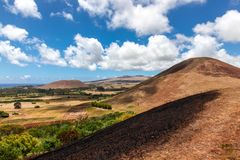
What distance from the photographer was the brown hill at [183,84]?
110 meters

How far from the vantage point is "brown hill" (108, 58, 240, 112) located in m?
110

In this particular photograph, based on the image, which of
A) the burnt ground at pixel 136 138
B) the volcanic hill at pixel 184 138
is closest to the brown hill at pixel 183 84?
the burnt ground at pixel 136 138

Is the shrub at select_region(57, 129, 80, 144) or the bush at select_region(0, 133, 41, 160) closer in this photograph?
the bush at select_region(0, 133, 41, 160)

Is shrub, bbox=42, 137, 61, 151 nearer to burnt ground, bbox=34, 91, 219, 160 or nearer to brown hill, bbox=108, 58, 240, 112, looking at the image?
burnt ground, bbox=34, 91, 219, 160

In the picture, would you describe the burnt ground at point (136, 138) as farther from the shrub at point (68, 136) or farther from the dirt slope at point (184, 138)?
the shrub at point (68, 136)

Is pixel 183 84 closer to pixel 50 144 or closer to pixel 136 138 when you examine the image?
pixel 50 144

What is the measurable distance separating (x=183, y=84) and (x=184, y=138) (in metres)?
99.2

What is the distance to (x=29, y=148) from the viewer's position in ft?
139

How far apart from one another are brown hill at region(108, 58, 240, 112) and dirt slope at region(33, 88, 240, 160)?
2709 inches

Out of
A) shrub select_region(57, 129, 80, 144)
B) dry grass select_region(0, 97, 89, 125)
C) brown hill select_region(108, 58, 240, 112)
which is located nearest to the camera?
shrub select_region(57, 129, 80, 144)

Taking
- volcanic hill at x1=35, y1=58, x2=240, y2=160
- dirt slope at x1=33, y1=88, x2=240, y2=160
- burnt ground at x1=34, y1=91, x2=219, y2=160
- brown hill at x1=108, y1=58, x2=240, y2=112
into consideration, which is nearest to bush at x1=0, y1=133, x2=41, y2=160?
burnt ground at x1=34, y1=91, x2=219, y2=160

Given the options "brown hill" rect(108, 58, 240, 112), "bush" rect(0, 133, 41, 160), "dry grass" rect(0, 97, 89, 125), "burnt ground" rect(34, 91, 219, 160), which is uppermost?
"brown hill" rect(108, 58, 240, 112)

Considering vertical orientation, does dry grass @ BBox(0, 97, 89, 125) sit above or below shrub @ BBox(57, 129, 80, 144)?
below

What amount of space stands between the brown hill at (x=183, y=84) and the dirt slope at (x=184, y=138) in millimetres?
68817
